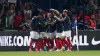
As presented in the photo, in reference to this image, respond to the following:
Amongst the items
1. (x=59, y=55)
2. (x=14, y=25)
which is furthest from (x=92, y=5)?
(x=59, y=55)

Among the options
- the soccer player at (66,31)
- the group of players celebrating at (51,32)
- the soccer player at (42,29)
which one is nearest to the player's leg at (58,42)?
the group of players celebrating at (51,32)

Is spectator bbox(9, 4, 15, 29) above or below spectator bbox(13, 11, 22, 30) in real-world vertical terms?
above

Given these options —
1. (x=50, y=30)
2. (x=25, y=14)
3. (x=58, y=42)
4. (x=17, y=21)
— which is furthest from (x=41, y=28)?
(x=25, y=14)

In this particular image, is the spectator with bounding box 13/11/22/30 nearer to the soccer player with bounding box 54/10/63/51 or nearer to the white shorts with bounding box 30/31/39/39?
the white shorts with bounding box 30/31/39/39

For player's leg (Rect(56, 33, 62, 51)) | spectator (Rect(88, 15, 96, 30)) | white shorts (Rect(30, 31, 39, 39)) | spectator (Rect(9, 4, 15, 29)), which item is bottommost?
player's leg (Rect(56, 33, 62, 51))

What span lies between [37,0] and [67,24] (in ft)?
21.3

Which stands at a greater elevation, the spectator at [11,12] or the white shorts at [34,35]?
the spectator at [11,12]

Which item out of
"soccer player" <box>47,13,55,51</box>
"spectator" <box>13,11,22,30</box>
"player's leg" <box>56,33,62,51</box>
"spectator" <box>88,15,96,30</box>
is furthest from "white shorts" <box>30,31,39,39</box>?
"spectator" <box>88,15,96,30</box>

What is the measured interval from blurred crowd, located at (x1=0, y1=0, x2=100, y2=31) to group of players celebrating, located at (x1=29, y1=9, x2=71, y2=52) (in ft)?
5.48

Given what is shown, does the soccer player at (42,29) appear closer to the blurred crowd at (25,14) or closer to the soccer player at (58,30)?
the soccer player at (58,30)

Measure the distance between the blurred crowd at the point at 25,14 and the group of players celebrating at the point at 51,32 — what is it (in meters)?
1.67

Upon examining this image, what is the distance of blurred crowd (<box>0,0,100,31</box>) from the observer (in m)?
24.2

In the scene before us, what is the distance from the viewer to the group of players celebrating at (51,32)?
21.5 meters

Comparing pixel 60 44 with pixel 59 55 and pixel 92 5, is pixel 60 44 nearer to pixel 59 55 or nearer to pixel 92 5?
pixel 59 55
